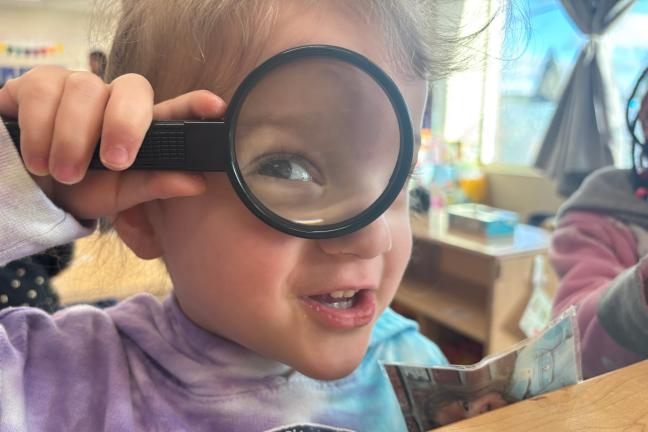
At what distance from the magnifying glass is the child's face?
0.16 feet

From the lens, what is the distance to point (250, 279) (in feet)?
2.32

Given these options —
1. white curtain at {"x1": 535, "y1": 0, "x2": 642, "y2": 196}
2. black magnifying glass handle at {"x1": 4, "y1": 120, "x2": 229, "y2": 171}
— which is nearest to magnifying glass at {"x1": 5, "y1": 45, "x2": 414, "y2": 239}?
black magnifying glass handle at {"x1": 4, "y1": 120, "x2": 229, "y2": 171}

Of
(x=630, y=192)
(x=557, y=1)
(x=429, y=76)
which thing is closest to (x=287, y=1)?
(x=429, y=76)

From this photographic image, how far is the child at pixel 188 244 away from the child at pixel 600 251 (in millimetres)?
444

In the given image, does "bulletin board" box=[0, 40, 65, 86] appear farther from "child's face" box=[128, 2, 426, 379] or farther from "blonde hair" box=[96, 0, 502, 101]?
"child's face" box=[128, 2, 426, 379]

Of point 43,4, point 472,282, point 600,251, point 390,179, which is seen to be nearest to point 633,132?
point 600,251

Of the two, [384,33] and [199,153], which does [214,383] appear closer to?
→ [199,153]

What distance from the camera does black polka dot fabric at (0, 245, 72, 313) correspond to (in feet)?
3.31

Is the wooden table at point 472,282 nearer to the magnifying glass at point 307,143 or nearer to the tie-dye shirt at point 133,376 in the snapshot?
the tie-dye shirt at point 133,376

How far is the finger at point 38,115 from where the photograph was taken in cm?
62

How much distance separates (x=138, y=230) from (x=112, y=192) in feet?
0.46

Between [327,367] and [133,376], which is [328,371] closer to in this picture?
[327,367]

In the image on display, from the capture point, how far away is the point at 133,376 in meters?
0.84

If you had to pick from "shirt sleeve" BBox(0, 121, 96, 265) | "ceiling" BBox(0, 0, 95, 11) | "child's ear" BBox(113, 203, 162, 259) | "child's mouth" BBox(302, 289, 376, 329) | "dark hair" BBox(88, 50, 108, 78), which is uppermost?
"ceiling" BBox(0, 0, 95, 11)
